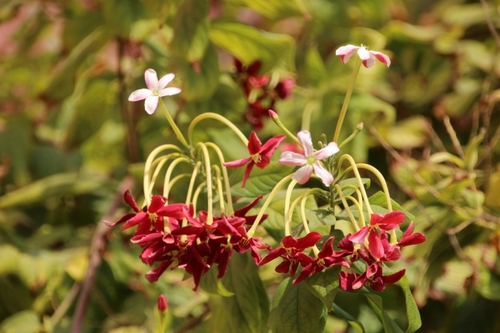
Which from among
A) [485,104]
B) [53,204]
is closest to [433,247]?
[485,104]

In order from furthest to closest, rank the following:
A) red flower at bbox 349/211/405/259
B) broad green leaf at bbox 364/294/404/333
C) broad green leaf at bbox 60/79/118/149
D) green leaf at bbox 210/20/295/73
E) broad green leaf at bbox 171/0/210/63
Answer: broad green leaf at bbox 60/79/118/149
green leaf at bbox 210/20/295/73
broad green leaf at bbox 171/0/210/63
broad green leaf at bbox 364/294/404/333
red flower at bbox 349/211/405/259

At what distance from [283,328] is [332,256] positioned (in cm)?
10

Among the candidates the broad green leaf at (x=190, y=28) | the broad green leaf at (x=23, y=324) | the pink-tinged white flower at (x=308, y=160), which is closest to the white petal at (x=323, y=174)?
the pink-tinged white flower at (x=308, y=160)

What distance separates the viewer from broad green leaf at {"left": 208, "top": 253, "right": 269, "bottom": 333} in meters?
0.75

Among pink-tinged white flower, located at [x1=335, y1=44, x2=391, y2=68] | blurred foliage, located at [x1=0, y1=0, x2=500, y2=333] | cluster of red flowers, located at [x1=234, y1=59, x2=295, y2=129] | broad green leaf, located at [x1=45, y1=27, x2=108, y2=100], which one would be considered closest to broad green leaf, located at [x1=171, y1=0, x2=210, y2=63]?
blurred foliage, located at [x1=0, y1=0, x2=500, y2=333]

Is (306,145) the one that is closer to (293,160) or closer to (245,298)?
(293,160)

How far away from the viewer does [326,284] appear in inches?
23.8

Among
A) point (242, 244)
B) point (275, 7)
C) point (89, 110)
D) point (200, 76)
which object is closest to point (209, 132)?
point (200, 76)

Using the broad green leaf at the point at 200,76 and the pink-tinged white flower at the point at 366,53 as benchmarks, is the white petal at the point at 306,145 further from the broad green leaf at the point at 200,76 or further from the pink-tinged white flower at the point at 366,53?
the broad green leaf at the point at 200,76

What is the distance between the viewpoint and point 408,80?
1.38 meters

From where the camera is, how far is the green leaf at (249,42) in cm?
101

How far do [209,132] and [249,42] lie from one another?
0.45 ft

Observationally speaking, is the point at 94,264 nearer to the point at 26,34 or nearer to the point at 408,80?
the point at 26,34

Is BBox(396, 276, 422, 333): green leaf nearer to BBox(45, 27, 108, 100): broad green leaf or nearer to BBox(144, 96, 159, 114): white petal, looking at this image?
BBox(144, 96, 159, 114): white petal
